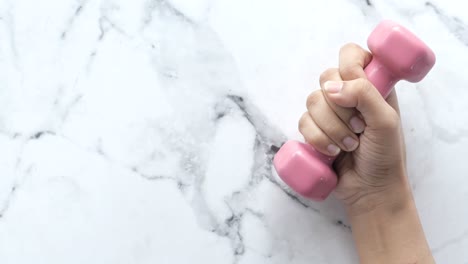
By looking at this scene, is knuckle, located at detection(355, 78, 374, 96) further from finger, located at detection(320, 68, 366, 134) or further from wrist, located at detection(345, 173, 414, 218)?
wrist, located at detection(345, 173, 414, 218)

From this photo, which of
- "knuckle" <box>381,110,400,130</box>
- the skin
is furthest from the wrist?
"knuckle" <box>381,110,400,130</box>

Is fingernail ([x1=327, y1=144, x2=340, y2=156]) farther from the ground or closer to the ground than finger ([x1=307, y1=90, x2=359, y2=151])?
closer to the ground

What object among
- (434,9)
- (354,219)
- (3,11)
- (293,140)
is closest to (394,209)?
(354,219)

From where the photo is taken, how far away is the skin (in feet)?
2.27

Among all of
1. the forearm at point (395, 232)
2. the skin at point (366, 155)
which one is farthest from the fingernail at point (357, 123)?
the forearm at point (395, 232)

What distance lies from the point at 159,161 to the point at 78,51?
20cm

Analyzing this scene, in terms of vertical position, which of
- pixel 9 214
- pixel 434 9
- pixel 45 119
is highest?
pixel 434 9

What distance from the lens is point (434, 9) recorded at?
82cm

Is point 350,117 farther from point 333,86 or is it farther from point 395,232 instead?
point 395,232

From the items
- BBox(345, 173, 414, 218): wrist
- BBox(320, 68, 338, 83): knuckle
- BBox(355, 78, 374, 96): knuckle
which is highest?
BBox(355, 78, 374, 96): knuckle

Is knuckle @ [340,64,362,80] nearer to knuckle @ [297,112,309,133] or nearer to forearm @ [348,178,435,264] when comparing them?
knuckle @ [297,112,309,133]

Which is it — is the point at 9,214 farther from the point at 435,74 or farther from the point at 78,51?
the point at 435,74

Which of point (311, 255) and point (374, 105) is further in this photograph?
point (311, 255)

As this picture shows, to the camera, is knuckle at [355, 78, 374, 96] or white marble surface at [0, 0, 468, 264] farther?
white marble surface at [0, 0, 468, 264]
